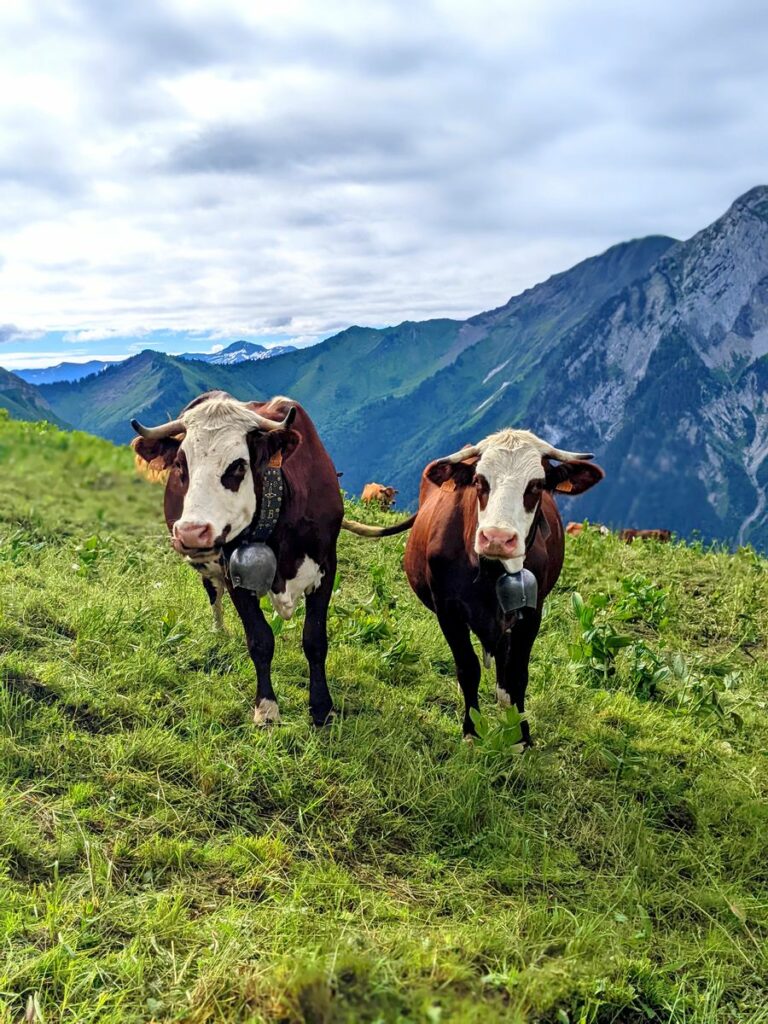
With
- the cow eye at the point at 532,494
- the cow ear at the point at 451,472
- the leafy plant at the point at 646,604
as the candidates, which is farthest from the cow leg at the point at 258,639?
the leafy plant at the point at 646,604

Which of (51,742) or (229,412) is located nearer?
(51,742)

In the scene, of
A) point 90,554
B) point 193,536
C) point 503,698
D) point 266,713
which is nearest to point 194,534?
point 193,536

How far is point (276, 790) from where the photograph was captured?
461 centimetres

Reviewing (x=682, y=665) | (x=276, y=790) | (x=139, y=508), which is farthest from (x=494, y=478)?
(x=139, y=508)

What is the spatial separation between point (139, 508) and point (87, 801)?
5261mm

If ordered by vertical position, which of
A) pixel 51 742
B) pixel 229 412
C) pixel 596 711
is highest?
pixel 229 412

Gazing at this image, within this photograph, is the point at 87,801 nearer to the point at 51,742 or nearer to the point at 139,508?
the point at 51,742

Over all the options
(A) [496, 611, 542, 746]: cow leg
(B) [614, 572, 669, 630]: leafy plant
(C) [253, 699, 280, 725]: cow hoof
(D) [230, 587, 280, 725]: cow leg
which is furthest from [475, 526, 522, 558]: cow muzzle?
(B) [614, 572, 669, 630]: leafy plant

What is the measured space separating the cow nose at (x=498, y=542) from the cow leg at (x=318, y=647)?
1.68 metres

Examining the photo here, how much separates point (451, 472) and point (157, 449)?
230cm

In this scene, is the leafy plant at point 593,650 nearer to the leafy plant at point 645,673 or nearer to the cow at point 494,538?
the leafy plant at point 645,673

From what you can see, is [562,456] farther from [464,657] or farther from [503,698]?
[503,698]

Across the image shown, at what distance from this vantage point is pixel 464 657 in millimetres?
5836

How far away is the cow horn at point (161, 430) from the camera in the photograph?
527 centimetres
